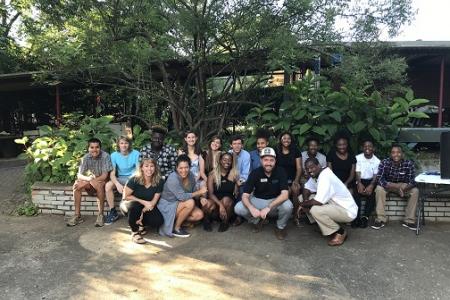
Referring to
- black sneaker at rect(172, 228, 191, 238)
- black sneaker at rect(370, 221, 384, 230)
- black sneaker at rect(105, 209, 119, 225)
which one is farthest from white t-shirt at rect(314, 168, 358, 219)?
black sneaker at rect(105, 209, 119, 225)

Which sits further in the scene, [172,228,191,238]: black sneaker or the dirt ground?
[172,228,191,238]: black sneaker

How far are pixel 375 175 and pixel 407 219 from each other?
2.34ft

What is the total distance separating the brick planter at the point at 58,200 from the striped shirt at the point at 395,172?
4.18 meters

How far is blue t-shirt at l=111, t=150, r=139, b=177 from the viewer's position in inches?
232

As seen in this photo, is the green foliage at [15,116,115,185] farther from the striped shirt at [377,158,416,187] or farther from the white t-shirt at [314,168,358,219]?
the striped shirt at [377,158,416,187]

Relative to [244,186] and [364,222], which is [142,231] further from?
[364,222]

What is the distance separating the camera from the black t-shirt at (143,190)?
205 inches

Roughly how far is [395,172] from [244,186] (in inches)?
83.0

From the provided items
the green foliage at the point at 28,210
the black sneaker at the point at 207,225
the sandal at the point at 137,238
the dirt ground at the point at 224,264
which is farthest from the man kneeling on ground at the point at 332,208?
the green foliage at the point at 28,210

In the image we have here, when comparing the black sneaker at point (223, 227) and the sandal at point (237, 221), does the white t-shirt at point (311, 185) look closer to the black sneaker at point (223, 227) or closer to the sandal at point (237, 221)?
the sandal at point (237, 221)

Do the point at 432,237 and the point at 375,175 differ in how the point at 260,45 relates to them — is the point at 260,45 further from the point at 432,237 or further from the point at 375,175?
the point at 432,237

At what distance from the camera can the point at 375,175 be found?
5668mm

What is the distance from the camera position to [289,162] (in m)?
5.83

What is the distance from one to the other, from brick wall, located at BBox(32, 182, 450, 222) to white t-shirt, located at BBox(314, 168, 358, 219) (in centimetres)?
115
